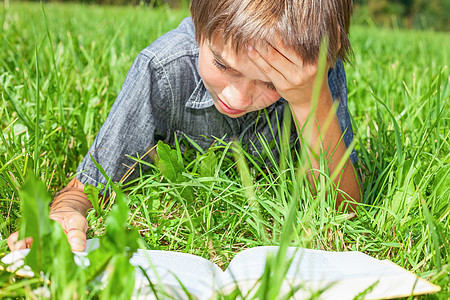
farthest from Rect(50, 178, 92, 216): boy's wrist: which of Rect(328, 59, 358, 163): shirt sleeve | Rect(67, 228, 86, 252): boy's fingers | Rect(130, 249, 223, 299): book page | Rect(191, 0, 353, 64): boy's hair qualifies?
Rect(328, 59, 358, 163): shirt sleeve

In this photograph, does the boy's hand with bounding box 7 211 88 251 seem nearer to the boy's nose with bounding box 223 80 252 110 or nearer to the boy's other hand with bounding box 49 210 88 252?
the boy's other hand with bounding box 49 210 88 252

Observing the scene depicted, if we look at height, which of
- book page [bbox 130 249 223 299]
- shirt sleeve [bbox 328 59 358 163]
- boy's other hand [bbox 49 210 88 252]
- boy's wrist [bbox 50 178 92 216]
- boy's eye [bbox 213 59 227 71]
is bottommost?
boy's wrist [bbox 50 178 92 216]

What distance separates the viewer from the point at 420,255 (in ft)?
3.14

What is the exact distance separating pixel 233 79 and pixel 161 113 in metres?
0.37

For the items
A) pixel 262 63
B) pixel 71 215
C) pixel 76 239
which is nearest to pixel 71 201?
pixel 71 215

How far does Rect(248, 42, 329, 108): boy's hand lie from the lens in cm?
97

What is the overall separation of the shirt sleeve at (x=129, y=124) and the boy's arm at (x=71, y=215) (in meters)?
0.09

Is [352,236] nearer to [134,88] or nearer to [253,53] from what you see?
[253,53]

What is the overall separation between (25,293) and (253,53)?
65 centimetres

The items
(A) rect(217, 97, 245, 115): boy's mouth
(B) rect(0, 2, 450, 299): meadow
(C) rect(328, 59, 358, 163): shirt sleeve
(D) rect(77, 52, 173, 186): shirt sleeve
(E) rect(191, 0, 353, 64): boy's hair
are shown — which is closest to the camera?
(B) rect(0, 2, 450, 299): meadow

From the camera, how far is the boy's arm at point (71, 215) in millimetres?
853

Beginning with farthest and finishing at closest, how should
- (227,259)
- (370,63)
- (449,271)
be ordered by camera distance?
(370,63) → (227,259) → (449,271)

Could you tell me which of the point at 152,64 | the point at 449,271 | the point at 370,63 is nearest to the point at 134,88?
the point at 152,64

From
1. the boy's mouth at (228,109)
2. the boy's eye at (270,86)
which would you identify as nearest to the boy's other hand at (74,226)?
the boy's mouth at (228,109)
